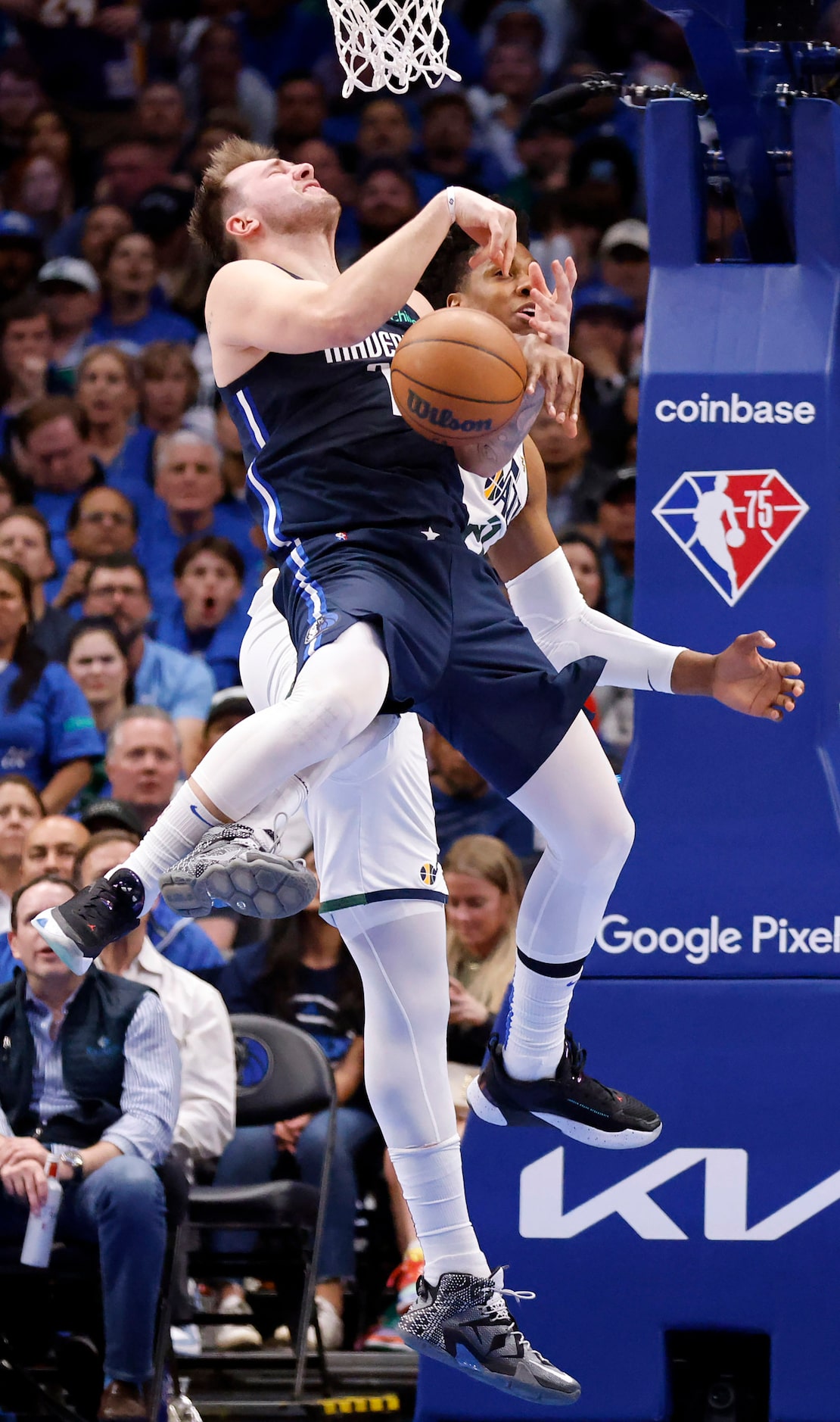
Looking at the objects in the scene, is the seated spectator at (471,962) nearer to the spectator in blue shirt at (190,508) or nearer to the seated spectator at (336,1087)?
the seated spectator at (336,1087)

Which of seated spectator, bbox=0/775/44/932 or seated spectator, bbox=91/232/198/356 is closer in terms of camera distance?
seated spectator, bbox=0/775/44/932

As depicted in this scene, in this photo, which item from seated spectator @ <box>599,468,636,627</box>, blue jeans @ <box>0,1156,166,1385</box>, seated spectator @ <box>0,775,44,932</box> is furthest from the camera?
seated spectator @ <box>599,468,636,627</box>

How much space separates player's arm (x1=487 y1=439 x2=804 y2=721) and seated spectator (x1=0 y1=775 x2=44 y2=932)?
3.37 metres

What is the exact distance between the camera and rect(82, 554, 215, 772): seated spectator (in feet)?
27.1

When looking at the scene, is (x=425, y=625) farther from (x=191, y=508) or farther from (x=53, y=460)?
(x=53, y=460)

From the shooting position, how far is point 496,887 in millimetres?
7406

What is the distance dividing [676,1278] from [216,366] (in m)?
2.71

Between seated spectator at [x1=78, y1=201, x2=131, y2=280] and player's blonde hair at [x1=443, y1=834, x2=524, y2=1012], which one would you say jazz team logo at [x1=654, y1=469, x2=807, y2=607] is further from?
seated spectator at [x1=78, y1=201, x2=131, y2=280]

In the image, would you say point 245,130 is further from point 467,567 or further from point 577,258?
point 467,567

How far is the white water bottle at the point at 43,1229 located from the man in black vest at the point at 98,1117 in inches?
1.3

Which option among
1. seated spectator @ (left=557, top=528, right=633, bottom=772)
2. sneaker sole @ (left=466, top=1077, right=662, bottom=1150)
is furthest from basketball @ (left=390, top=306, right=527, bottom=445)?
seated spectator @ (left=557, top=528, right=633, bottom=772)

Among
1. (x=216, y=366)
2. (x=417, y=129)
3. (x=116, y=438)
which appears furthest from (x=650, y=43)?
(x=216, y=366)

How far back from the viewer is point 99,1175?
6.16m

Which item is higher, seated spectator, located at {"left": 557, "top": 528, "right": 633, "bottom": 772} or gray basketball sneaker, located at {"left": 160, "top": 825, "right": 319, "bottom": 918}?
seated spectator, located at {"left": 557, "top": 528, "right": 633, "bottom": 772}
